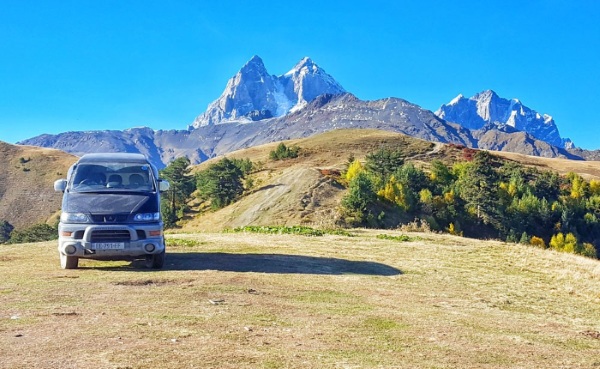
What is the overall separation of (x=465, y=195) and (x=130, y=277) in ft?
254

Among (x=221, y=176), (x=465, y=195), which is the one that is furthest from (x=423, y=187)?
(x=221, y=176)

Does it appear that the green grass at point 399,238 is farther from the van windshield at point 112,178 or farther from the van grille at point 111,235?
the van grille at point 111,235

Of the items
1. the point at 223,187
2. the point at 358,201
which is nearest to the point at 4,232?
the point at 223,187

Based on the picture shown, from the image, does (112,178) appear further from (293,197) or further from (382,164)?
(382,164)

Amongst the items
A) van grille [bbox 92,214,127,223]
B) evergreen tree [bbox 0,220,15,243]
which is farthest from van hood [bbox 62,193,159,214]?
evergreen tree [bbox 0,220,15,243]

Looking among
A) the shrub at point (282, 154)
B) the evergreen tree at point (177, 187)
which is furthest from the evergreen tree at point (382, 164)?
the evergreen tree at point (177, 187)

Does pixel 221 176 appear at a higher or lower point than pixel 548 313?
higher

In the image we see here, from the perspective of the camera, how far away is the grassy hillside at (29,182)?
441ft

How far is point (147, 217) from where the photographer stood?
14008 mm

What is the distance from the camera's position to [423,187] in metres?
81.2

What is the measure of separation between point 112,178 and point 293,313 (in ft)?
26.3

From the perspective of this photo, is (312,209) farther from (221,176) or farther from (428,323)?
(428,323)

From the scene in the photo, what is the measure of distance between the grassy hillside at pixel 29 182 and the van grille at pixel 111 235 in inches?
5091

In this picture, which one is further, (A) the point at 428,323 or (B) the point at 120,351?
(A) the point at 428,323
